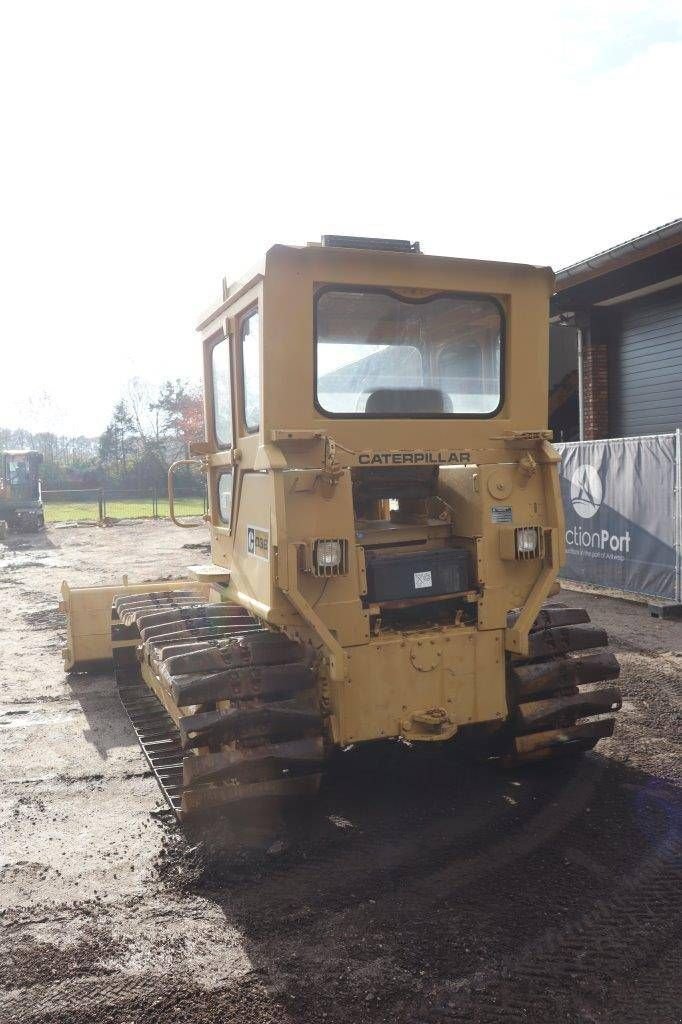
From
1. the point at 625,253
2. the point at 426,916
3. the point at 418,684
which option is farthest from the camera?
the point at 625,253

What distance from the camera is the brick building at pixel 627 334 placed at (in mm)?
13805

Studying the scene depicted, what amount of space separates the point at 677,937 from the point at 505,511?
94.0 inches

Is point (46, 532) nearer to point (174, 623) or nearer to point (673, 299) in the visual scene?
point (673, 299)

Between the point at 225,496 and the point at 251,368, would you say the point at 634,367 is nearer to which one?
the point at 225,496

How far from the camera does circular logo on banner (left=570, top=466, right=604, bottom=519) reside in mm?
12899

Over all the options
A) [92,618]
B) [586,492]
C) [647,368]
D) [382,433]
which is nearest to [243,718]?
[382,433]

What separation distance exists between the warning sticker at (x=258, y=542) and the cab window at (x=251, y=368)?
0.62 meters

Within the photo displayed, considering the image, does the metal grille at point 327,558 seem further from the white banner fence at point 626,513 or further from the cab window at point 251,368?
the white banner fence at point 626,513

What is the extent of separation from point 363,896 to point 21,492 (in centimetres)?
2872

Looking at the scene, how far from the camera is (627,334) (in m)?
15.5

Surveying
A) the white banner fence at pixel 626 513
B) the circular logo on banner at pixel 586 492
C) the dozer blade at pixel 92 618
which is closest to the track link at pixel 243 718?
the dozer blade at pixel 92 618

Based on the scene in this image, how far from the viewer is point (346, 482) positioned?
4688 millimetres

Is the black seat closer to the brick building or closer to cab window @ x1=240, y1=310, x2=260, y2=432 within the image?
cab window @ x1=240, y1=310, x2=260, y2=432

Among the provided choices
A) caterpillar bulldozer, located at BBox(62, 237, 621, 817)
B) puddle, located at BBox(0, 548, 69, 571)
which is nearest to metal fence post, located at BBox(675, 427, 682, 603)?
caterpillar bulldozer, located at BBox(62, 237, 621, 817)
